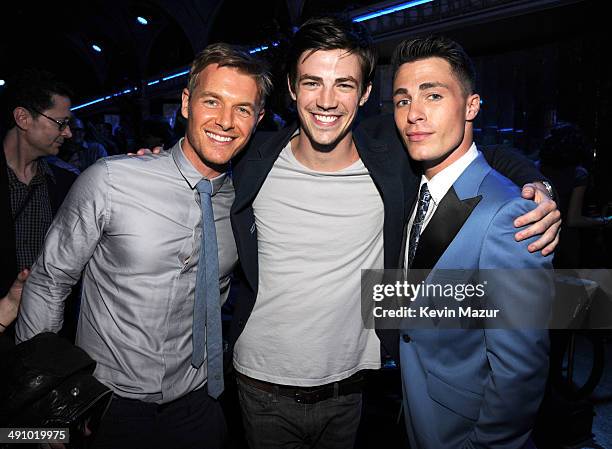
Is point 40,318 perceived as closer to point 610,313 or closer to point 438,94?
point 438,94

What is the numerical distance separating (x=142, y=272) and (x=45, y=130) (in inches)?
63.1

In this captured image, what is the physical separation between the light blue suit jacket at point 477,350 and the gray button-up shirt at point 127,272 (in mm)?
937

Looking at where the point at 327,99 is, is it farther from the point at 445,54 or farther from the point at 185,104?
the point at 185,104

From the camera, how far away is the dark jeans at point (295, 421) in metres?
2.03

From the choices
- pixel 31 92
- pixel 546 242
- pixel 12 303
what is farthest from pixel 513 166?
pixel 31 92

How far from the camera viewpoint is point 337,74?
2025 millimetres

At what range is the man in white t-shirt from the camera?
1.97 meters

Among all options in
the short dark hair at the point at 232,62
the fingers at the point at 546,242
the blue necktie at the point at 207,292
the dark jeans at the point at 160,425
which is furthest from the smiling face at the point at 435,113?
the dark jeans at the point at 160,425

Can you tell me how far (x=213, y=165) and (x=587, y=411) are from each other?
3.25 metres

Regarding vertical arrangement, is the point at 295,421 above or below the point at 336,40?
below

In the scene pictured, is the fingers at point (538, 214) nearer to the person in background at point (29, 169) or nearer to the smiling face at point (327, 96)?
the smiling face at point (327, 96)

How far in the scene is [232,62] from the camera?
6.10ft

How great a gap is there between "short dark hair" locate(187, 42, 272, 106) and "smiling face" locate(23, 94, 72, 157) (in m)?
1.31

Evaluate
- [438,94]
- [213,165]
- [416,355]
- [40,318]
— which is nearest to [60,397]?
[40,318]
